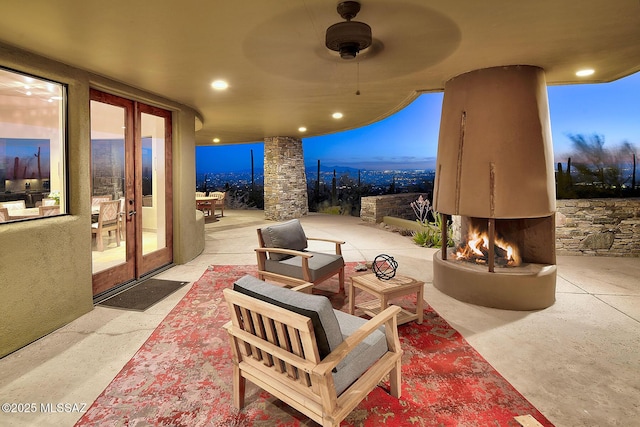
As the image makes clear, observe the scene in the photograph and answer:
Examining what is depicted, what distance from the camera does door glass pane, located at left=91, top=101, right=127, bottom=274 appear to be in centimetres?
385

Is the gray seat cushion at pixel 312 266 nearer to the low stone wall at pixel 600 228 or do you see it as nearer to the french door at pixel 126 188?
the french door at pixel 126 188

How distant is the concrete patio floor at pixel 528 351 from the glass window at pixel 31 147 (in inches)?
48.0

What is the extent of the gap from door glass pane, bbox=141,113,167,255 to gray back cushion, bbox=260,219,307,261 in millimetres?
1942

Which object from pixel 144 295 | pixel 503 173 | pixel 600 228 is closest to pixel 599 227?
pixel 600 228

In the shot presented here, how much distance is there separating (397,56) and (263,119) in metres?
4.30

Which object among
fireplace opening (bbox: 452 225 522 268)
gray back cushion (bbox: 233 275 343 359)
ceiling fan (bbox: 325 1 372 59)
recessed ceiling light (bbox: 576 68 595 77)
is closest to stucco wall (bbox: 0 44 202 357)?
gray back cushion (bbox: 233 275 343 359)

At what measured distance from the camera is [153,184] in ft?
16.4

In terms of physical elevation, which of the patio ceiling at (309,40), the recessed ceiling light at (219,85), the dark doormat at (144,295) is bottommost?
the dark doormat at (144,295)

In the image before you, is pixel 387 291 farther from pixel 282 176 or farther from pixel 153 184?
pixel 282 176

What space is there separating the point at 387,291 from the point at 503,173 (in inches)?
73.6

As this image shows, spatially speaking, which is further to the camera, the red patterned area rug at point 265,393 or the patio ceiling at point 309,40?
the patio ceiling at point 309,40

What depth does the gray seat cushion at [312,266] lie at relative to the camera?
11.9 feet

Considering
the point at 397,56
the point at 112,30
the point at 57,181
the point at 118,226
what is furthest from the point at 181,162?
the point at 397,56

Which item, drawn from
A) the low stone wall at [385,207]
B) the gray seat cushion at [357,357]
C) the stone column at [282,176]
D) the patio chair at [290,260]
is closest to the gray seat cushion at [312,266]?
the patio chair at [290,260]
